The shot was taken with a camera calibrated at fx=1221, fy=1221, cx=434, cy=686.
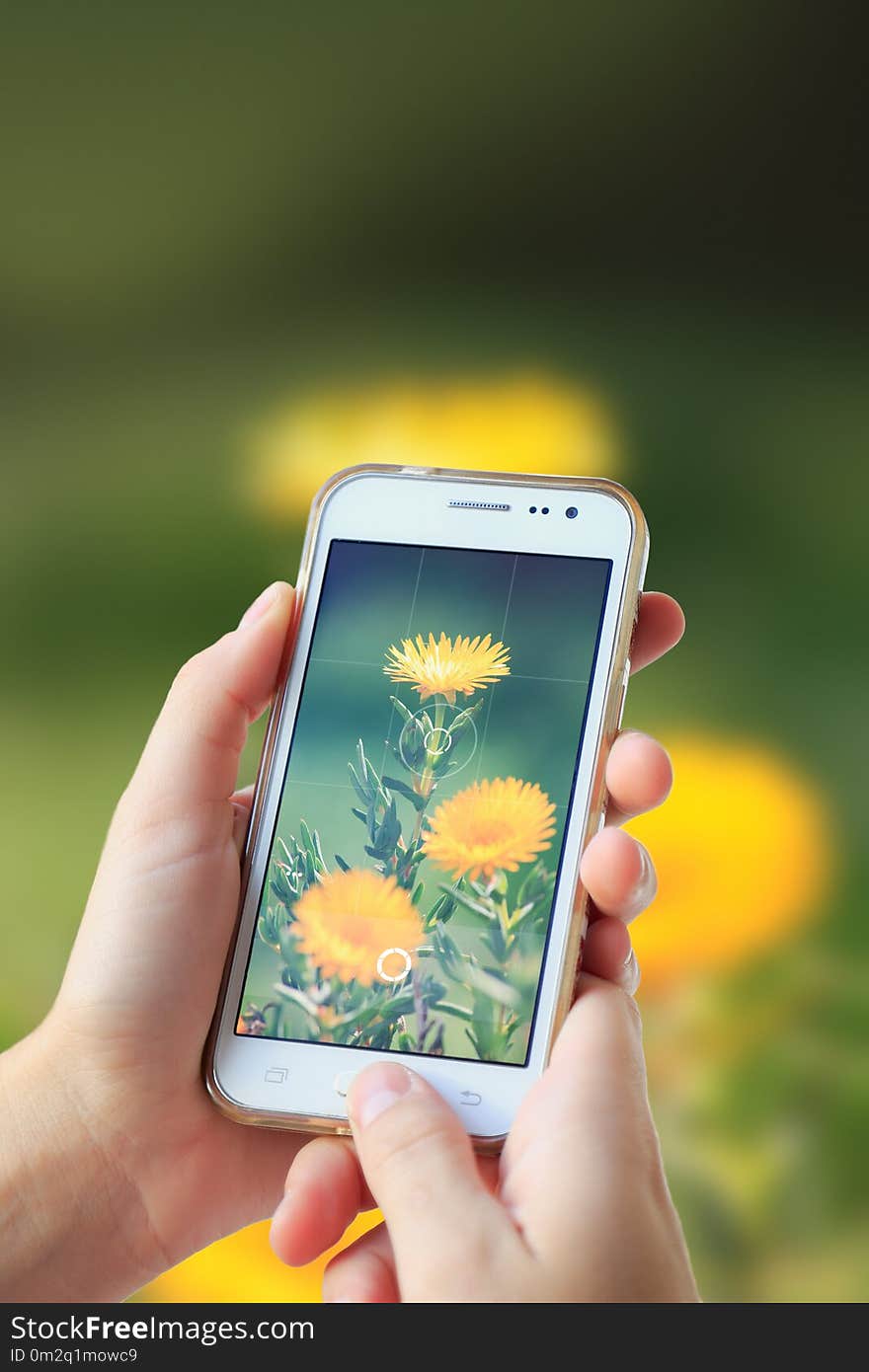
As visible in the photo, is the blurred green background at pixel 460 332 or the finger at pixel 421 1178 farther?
the blurred green background at pixel 460 332

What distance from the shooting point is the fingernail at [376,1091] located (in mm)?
404

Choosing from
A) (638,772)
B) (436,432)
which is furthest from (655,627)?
(436,432)

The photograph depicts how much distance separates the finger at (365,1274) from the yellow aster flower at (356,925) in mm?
91

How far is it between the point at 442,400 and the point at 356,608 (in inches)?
21.4

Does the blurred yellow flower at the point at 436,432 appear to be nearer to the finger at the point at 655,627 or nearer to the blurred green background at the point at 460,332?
the blurred green background at the point at 460,332

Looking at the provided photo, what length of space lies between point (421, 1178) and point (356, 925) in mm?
116

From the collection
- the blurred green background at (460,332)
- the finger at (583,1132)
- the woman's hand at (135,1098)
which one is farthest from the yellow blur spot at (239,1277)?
the finger at (583,1132)

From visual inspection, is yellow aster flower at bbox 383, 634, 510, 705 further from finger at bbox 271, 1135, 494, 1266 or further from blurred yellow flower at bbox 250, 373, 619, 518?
blurred yellow flower at bbox 250, 373, 619, 518

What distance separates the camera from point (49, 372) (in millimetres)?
1082

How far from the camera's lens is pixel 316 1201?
43 cm

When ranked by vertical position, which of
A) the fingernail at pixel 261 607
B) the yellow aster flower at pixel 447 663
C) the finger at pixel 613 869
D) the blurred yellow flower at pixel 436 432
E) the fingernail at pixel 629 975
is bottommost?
the fingernail at pixel 629 975

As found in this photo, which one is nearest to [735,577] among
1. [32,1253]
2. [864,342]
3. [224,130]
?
[864,342]

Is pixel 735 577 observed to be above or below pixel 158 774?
above

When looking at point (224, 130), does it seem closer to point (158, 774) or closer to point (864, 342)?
point (864, 342)
